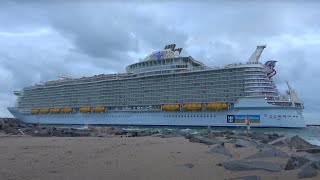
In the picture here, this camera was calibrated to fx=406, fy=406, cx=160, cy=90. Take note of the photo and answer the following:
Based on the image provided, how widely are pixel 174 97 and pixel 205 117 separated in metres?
7.73

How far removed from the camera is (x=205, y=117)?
61.5m

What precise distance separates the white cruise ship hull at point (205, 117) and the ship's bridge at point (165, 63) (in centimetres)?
936

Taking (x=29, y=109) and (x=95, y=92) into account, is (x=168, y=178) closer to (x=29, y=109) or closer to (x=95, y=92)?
(x=95, y=92)

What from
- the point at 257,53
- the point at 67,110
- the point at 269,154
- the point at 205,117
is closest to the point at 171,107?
the point at 205,117

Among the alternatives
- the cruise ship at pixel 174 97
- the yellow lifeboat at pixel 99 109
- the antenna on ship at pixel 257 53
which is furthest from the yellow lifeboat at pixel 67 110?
the antenna on ship at pixel 257 53

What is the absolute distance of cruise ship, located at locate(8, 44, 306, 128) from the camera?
5869 centimetres

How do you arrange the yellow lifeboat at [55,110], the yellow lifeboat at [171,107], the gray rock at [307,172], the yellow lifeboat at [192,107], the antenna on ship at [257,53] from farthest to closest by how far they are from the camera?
the yellow lifeboat at [55,110], the antenna on ship at [257,53], the yellow lifeboat at [171,107], the yellow lifeboat at [192,107], the gray rock at [307,172]

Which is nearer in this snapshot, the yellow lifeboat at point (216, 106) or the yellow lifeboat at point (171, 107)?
the yellow lifeboat at point (216, 106)

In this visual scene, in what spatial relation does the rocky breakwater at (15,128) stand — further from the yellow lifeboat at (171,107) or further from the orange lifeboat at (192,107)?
the orange lifeboat at (192,107)

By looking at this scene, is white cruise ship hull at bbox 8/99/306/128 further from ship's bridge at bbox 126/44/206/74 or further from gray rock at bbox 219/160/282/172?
gray rock at bbox 219/160/282/172

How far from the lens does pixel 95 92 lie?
3110 inches

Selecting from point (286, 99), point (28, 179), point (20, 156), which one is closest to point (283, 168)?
point (28, 179)

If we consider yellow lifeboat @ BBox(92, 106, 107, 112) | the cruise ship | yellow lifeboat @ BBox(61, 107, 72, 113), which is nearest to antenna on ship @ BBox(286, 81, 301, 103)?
the cruise ship

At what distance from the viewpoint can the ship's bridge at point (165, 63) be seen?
72.7 m
